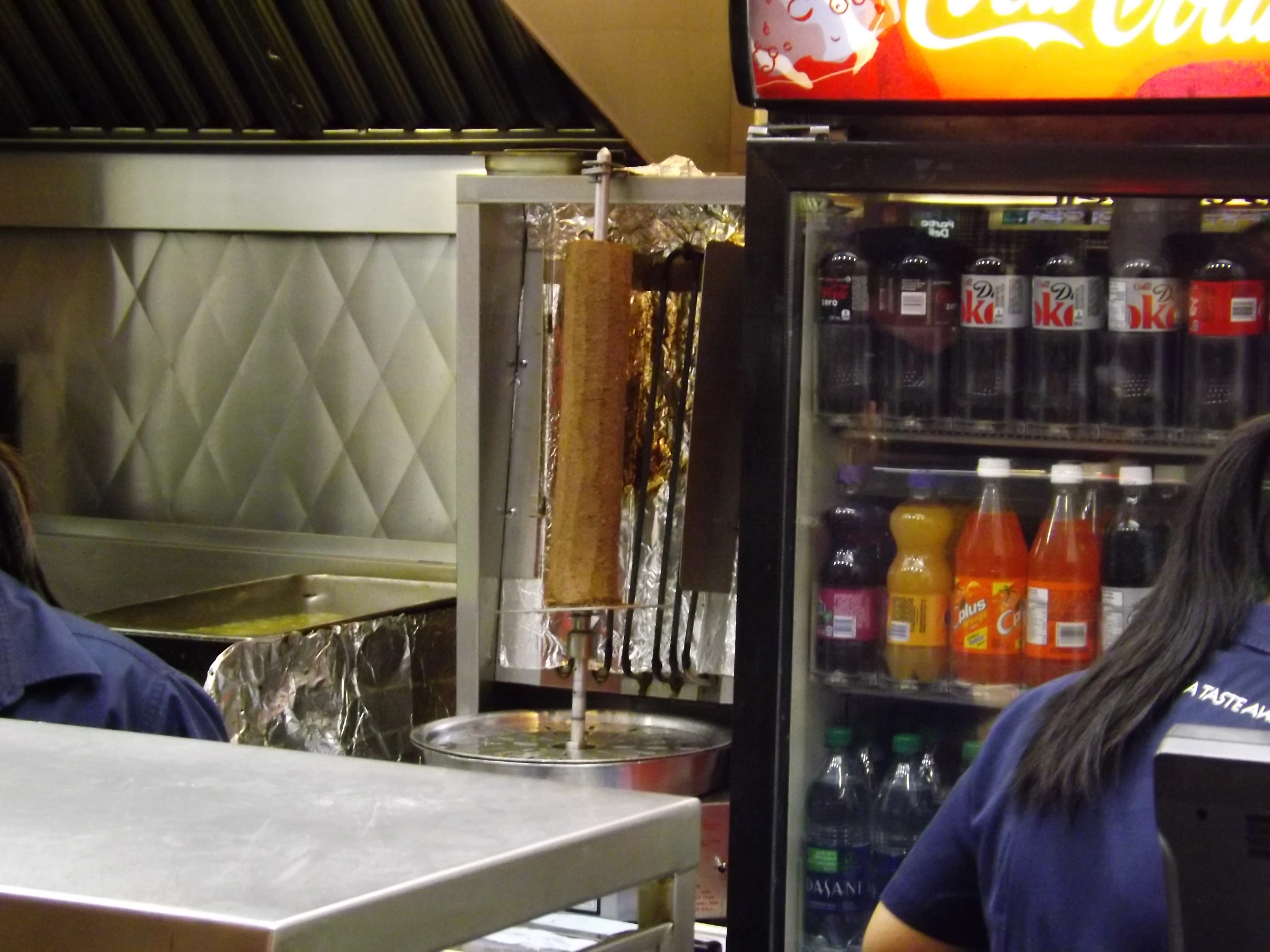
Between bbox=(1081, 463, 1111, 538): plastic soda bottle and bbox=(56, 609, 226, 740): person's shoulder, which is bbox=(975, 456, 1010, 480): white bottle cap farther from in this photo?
bbox=(56, 609, 226, 740): person's shoulder

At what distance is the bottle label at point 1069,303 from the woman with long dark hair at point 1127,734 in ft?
2.68

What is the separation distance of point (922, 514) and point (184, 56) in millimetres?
2073

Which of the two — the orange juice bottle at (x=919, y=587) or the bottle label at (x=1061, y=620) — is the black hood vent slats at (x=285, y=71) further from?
the bottle label at (x=1061, y=620)

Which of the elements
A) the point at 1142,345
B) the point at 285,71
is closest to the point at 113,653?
the point at 1142,345

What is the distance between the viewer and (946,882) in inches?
63.0

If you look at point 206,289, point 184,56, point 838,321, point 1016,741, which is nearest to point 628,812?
point 1016,741

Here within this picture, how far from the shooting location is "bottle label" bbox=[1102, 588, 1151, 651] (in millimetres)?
2256

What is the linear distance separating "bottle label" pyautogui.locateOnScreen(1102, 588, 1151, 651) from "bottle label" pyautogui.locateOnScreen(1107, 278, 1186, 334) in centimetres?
39

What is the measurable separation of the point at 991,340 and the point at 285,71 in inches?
71.4

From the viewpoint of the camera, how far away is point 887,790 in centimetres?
247

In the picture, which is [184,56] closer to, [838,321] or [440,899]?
[838,321]

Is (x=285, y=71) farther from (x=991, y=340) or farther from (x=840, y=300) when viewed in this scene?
(x=991, y=340)

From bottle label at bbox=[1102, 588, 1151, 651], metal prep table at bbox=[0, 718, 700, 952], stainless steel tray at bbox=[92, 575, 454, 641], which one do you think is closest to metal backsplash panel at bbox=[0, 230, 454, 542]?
stainless steel tray at bbox=[92, 575, 454, 641]

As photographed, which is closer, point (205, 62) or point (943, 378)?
point (943, 378)
